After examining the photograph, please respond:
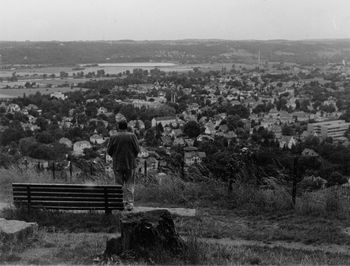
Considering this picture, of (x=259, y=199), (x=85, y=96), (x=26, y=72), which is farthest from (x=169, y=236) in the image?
(x=26, y=72)

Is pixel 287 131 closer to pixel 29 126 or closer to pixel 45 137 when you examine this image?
pixel 45 137

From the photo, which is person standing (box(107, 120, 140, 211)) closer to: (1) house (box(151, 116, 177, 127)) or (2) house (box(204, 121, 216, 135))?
(2) house (box(204, 121, 216, 135))

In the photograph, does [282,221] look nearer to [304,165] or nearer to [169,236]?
[169,236]

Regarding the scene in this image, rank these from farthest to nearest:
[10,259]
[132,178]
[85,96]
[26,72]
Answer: [26,72]
[85,96]
[132,178]
[10,259]

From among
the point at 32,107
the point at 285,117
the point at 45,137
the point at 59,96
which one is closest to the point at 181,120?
the point at 285,117

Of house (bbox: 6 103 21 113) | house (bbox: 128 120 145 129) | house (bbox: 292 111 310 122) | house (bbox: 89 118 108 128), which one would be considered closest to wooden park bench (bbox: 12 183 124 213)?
house (bbox: 89 118 108 128)
